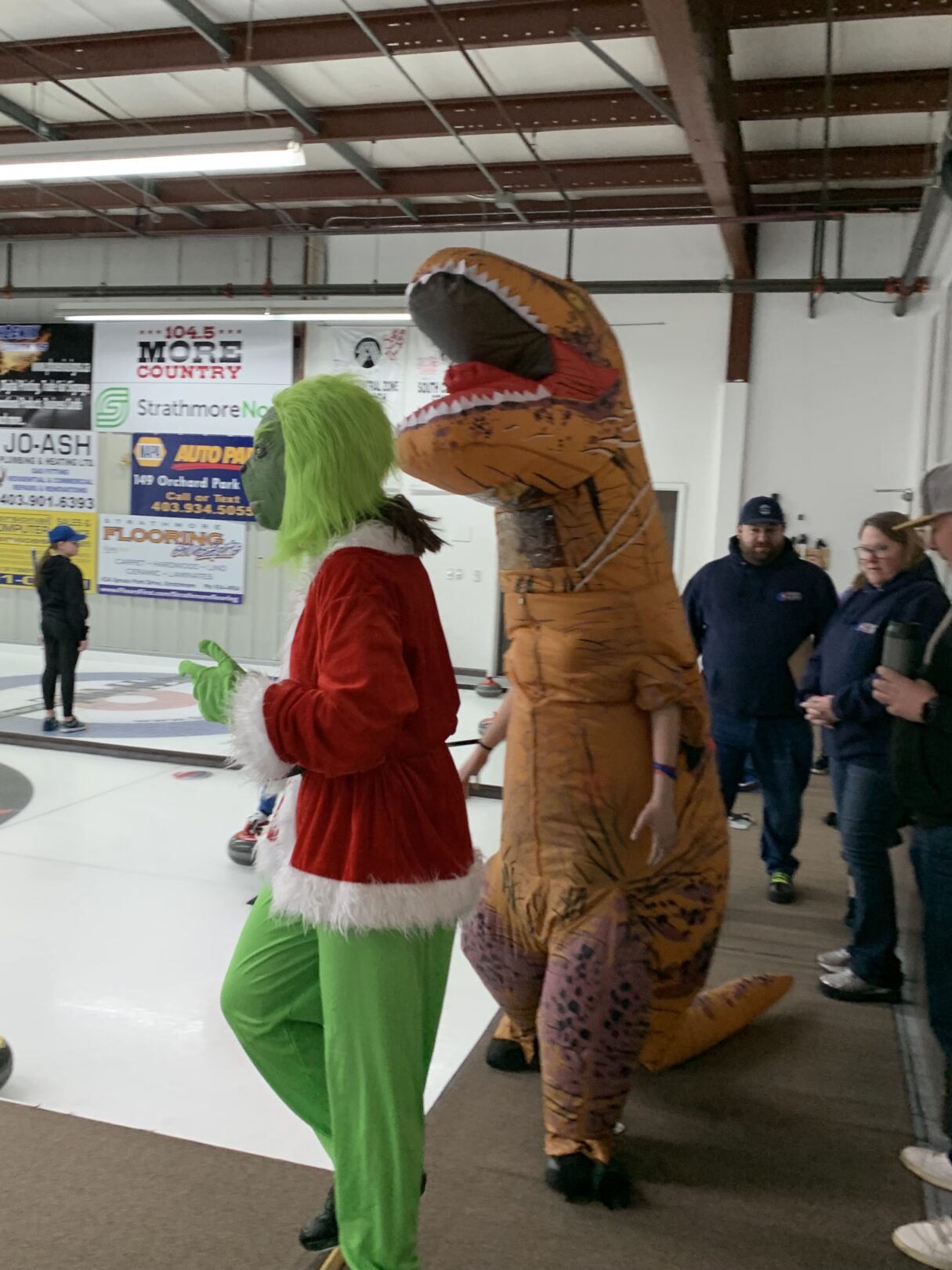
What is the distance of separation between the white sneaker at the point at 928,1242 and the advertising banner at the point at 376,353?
8.86 metres

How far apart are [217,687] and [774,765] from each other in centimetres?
286

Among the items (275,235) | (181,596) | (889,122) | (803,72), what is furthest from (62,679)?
(889,122)

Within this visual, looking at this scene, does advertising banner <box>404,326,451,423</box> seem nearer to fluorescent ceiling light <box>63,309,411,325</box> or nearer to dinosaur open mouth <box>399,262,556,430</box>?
fluorescent ceiling light <box>63,309,411,325</box>

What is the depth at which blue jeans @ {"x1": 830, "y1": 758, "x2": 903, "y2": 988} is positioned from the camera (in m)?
3.16

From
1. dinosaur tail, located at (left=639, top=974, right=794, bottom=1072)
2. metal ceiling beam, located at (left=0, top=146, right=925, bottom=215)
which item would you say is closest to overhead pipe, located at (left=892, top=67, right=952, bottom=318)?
metal ceiling beam, located at (left=0, top=146, right=925, bottom=215)

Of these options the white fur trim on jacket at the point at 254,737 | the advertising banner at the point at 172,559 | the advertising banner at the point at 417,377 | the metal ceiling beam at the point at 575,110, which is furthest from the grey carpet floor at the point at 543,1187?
the advertising banner at the point at 172,559

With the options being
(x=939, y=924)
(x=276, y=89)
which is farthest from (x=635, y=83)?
(x=939, y=924)

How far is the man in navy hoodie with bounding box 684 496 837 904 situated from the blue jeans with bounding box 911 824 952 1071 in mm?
1853

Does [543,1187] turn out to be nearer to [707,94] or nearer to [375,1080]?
[375,1080]

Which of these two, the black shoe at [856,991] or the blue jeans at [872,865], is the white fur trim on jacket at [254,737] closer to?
the blue jeans at [872,865]

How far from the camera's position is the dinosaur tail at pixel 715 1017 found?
2.63m

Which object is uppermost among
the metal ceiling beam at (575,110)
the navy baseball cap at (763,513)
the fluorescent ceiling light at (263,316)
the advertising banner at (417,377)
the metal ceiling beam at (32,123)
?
the metal ceiling beam at (32,123)

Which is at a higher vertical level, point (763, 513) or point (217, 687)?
point (763, 513)

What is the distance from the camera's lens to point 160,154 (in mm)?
5332
